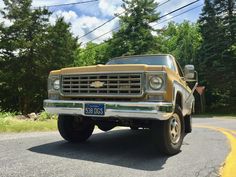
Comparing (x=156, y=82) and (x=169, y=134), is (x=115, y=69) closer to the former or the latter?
(x=156, y=82)

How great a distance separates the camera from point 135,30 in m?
39.6

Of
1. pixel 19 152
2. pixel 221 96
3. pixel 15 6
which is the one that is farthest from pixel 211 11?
pixel 19 152

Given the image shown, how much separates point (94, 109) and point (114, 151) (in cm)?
89

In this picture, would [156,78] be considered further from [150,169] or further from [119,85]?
[150,169]

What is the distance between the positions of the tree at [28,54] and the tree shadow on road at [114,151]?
2265 centimetres

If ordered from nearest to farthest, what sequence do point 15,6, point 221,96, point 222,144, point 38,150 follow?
point 38,150 < point 222,144 < point 15,6 < point 221,96

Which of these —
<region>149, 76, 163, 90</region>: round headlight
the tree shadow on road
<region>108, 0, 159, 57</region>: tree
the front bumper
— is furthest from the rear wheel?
<region>108, 0, 159, 57</region>: tree

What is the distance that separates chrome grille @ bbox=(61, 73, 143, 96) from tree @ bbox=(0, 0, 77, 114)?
2325cm

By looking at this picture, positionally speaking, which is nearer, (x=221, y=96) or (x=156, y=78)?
(x=156, y=78)

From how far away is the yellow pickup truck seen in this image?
5961mm

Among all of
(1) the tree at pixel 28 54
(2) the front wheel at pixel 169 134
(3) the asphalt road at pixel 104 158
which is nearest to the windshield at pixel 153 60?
(2) the front wheel at pixel 169 134

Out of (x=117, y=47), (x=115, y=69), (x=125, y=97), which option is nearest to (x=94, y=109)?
Result: (x=125, y=97)

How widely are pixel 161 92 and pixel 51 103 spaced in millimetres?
1998

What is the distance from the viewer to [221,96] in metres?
43.4
